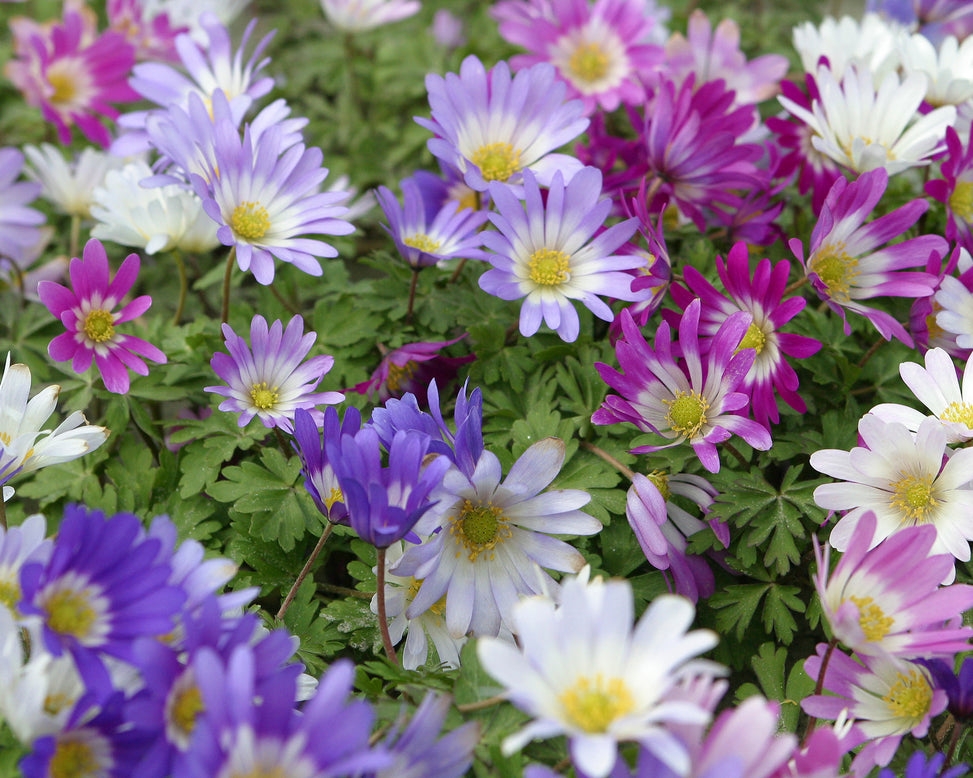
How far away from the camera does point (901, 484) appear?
4.20 ft

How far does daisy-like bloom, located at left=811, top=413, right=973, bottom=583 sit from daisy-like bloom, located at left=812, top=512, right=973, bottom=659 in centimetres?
10

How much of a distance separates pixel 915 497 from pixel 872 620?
24 centimetres

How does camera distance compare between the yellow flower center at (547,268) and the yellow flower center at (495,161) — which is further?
the yellow flower center at (495,161)

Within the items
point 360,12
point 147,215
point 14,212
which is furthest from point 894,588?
point 360,12

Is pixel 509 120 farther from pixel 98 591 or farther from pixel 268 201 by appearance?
pixel 98 591

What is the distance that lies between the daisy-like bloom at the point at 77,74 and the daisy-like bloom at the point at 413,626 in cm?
134

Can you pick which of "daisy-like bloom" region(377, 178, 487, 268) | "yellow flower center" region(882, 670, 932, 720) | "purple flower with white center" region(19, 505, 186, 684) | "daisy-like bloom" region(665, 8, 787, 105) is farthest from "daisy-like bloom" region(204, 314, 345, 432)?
"daisy-like bloom" region(665, 8, 787, 105)

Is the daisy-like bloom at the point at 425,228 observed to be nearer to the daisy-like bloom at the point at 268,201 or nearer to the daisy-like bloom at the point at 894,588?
the daisy-like bloom at the point at 268,201

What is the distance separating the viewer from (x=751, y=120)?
5.65 ft

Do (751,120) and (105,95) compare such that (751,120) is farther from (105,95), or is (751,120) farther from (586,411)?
(105,95)

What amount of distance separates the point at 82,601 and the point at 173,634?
104 millimetres

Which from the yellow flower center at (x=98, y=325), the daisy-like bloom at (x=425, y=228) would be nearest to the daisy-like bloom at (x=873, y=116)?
the daisy-like bloom at (x=425, y=228)

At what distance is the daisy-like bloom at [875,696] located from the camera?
1171mm

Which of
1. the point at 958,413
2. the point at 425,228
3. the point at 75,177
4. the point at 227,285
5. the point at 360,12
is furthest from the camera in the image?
the point at 360,12
